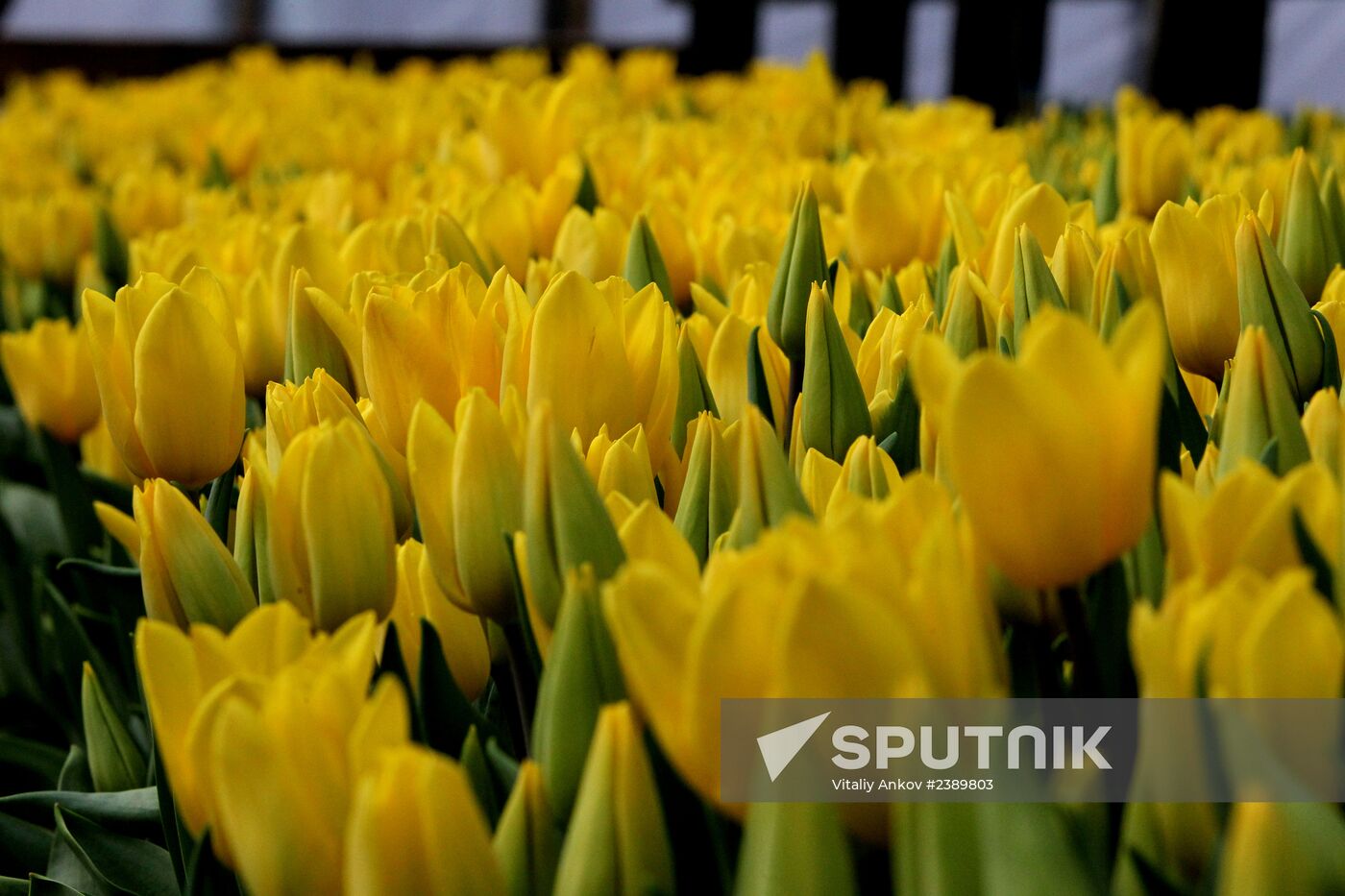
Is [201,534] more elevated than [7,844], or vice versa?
[201,534]

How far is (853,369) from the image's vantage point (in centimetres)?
76

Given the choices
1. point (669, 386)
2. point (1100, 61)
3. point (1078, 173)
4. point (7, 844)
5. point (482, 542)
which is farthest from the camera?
point (1100, 61)

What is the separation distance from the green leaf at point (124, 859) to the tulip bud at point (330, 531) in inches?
8.8

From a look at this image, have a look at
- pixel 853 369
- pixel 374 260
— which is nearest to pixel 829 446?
pixel 853 369

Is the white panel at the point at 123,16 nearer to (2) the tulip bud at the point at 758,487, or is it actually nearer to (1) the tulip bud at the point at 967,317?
(1) the tulip bud at the point at 967,317

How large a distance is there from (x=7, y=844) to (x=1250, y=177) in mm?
1197

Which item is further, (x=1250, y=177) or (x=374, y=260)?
(x=1250, y=177)

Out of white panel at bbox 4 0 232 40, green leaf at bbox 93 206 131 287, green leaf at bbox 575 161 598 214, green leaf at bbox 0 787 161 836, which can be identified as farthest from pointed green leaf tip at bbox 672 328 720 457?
white panel at bbox 4 0 232 40

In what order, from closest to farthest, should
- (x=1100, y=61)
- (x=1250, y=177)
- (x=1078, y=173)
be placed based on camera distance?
(x=1250, y=177), (x=1078, y=173), (x=1100, y=61)

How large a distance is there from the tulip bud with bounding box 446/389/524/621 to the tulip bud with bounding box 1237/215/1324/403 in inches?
16.8

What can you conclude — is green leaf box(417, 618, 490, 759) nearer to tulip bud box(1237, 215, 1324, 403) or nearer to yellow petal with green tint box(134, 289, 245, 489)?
yellow petal with green tint box(134, 289, 245, 489)

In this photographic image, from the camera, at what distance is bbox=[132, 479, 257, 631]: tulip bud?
658mm

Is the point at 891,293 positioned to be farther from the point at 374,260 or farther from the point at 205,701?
the point at 205,701

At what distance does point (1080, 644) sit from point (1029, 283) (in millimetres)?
300
